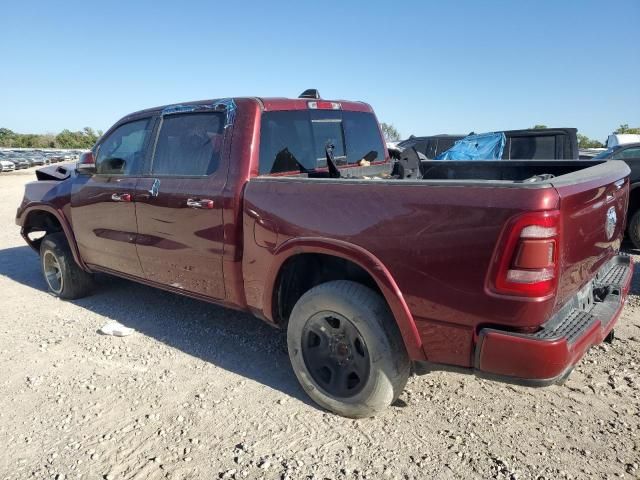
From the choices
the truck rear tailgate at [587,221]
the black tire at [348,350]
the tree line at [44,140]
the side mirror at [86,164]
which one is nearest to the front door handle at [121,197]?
the side mirror at [86,164]

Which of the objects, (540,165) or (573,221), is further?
(540,165)

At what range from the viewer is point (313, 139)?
12.5 ft

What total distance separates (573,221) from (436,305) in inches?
29.5

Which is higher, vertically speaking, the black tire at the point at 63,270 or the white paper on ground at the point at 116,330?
the black tire at the point at 63,270

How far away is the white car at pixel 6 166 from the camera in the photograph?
115ft

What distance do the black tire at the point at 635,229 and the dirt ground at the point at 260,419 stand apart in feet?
8.23

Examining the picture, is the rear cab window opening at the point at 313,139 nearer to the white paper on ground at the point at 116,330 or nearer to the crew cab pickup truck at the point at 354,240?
the crew cab pickup truck at the point at 354,240

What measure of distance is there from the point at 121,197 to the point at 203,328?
1336 mm

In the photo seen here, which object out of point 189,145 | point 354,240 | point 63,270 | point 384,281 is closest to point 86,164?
point 63,270

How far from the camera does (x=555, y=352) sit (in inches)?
85.5

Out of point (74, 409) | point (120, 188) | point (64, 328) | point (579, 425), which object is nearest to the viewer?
point (579, 425)

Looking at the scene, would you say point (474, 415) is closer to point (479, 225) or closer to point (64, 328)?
point (479, 225)

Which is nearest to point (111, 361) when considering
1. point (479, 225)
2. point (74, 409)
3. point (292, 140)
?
point (74, 409)

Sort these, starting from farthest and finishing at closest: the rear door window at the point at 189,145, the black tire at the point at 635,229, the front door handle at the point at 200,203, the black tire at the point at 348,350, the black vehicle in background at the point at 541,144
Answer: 1. the black vehicle in background at the point at 541,144
2. the black tire at the point at 635,229
3. the rear door window at the point at 189,145
4. the front door handle at the point at 200,203
5. the black tire at the point at 348,350
